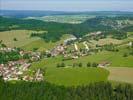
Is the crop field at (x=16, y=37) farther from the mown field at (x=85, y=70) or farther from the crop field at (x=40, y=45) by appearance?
the mown field at (x=85, y=70)

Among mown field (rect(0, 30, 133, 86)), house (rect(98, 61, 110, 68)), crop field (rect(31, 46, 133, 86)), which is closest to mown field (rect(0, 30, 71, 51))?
mown field (rect(0, 30, 133, 86))

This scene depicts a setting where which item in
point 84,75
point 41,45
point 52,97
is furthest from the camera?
point 41,45

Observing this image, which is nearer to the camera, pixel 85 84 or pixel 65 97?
pixel 65 97

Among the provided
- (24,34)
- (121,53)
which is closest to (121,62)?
(121,53)

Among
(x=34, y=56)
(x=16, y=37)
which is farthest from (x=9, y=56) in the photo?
(x=16, y=37)

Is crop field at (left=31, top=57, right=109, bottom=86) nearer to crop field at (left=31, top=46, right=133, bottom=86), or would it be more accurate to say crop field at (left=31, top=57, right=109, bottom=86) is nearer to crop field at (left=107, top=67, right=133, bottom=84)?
crop field at (left=31, top=46, right=133, bottom=86)

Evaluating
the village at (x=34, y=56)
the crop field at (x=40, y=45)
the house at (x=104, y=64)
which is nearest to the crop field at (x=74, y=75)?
the village at (x=34, y=56)

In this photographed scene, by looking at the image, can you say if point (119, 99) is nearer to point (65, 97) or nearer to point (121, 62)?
point (65, 97)
